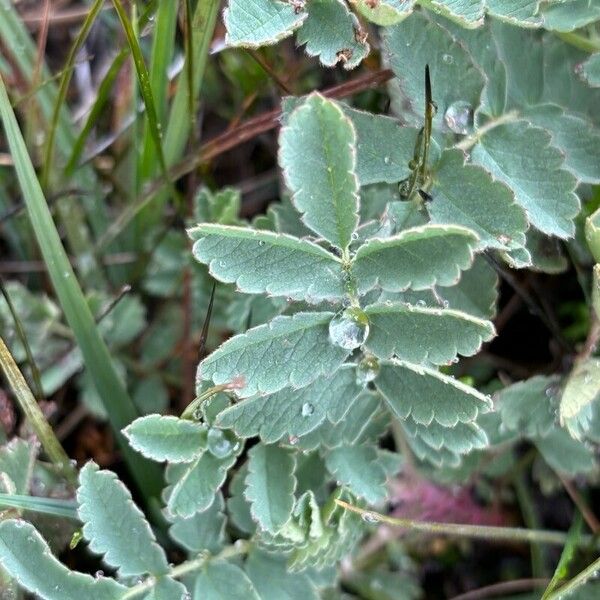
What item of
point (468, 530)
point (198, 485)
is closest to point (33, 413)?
point (198, 485)

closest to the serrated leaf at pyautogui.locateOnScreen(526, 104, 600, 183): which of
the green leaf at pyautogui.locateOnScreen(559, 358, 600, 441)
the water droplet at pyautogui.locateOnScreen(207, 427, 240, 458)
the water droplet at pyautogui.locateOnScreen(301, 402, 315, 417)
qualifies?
the green leaf at pyautogui.locateOnScreen(559, 358, 600, 441)

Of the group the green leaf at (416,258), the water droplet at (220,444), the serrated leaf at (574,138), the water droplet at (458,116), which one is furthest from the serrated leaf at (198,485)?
the serrated leaf at (574,138)

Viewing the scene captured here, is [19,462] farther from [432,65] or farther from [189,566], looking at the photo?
[432,65]

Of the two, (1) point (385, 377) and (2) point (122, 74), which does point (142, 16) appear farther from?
(1) point (385, 377)

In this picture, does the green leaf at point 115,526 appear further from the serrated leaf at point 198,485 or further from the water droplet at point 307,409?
the water droplet at point 307,409

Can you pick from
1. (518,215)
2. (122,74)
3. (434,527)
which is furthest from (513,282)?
(122,74)

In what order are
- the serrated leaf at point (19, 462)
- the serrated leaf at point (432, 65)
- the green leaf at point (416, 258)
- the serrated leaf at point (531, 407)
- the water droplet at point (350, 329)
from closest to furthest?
the green leaf at point (416, 258)
the water droplet at point (350, 329)
the serrated leaf at point (432, 65)
the serrated leaf at point (19, 462)
the serrated leaf at point (531, 407)

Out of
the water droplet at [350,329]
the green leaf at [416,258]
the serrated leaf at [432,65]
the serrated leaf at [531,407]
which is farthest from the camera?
the serrated leaf at [531,407]
